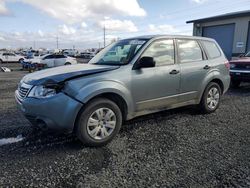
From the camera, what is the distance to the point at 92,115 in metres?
3.91

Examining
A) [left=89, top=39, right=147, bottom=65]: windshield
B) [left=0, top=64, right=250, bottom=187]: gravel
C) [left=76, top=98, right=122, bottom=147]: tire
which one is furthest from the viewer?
[left=89, top=39, right=147, bottom=65]: windshield

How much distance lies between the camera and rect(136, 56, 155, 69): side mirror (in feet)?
14.3

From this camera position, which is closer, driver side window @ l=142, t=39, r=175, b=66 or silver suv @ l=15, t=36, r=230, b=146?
silver suv @ l=15, t=36, r=230, b=146

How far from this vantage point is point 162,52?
16.0 ft

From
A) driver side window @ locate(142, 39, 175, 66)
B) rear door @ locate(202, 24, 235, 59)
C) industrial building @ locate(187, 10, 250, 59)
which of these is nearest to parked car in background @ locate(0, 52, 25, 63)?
industrial building @ locate(187, 10, 250, 59)

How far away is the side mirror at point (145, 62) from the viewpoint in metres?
4.34

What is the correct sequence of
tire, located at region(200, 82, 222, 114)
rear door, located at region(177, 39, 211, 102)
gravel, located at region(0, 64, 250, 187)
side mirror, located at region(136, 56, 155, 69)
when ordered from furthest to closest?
tire, located at region(200, 82, 222, 114)
rear door, located at region(177, 39, 211, 102)
side mirror, located at region(136, 56, 155, 69)
gravel, located at region(0, 64, 250, 187)

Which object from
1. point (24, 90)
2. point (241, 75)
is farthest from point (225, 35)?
point (24, 90)

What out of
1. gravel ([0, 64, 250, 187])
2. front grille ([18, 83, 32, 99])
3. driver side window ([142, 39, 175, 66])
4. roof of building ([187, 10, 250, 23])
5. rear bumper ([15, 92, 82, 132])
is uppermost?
roof of building ([187, 10, 250, 23])

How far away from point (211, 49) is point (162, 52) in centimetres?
172

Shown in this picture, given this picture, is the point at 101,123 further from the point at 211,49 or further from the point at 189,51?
the point at 211,49

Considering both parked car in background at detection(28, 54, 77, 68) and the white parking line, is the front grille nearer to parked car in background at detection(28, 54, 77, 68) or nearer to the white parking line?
the white parking line

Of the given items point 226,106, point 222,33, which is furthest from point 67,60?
point 226,106

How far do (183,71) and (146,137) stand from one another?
1578 millimetres
